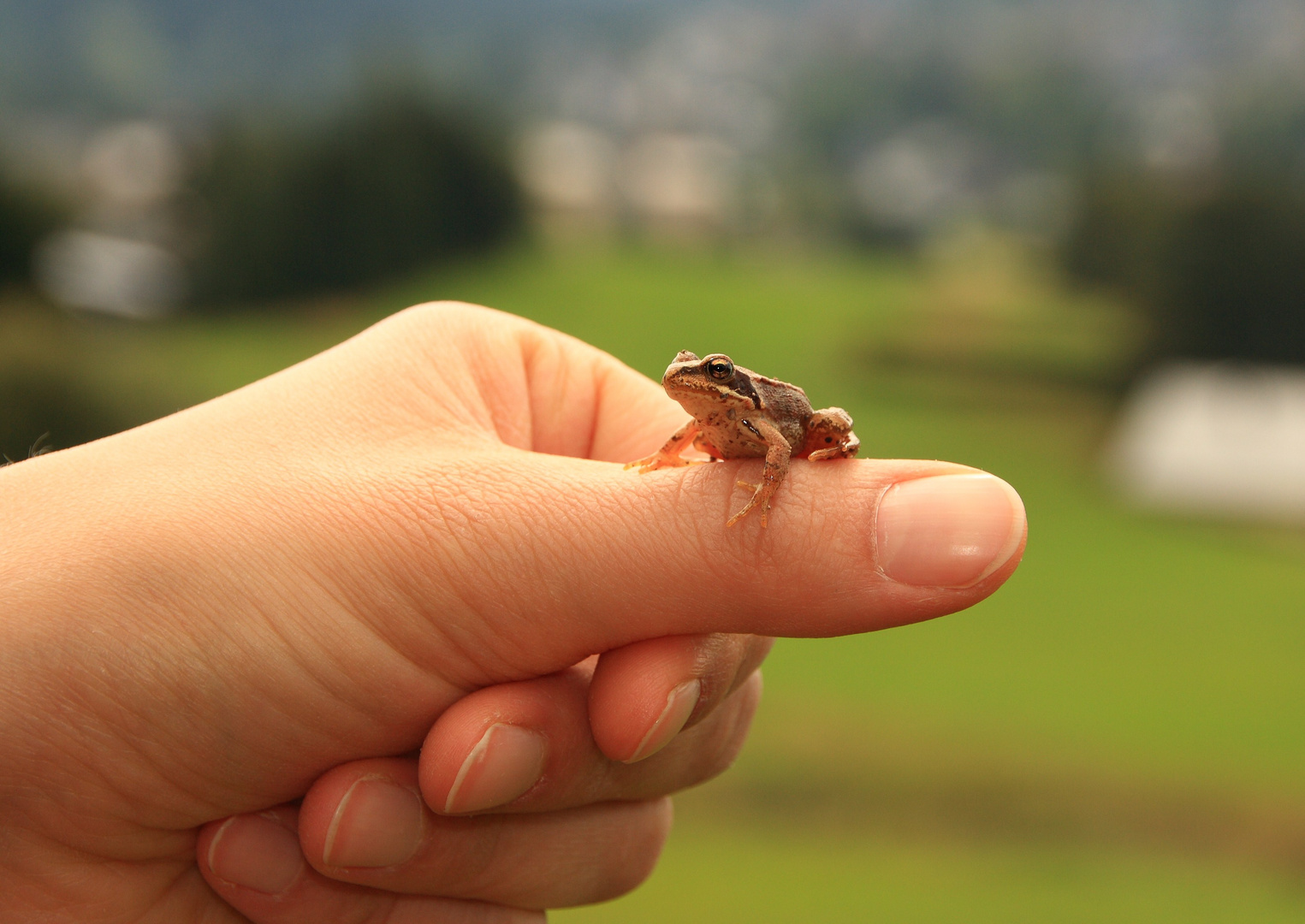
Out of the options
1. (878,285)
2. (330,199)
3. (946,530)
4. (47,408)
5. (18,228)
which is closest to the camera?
(946,530)

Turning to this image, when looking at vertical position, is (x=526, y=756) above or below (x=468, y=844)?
above

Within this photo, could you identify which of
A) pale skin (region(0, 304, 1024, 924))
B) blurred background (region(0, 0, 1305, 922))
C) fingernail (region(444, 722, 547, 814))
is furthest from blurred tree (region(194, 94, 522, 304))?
fingernail (region(444, 722, 547, 814))

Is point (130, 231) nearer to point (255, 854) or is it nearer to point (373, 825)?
point (255, 854)

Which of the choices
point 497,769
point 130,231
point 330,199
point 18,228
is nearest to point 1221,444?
point 330,199

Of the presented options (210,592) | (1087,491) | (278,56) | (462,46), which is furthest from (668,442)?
(462,46)

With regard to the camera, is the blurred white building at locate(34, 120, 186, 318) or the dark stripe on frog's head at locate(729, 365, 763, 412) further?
the blurred white building at locate(34, 120, 186, 318)

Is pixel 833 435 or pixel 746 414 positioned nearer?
pixel 746 414

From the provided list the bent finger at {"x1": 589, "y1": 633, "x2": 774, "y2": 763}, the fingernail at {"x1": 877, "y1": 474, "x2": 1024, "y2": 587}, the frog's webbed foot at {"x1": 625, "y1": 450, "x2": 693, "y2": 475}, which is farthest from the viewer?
the frog's webbed foot at {"x1": 625, "y1": 450, "x2": 693, "y2": 475}

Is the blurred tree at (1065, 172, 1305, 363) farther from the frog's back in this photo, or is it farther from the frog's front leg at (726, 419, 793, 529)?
the frog's front leg at (726, 419, 793, 529)
